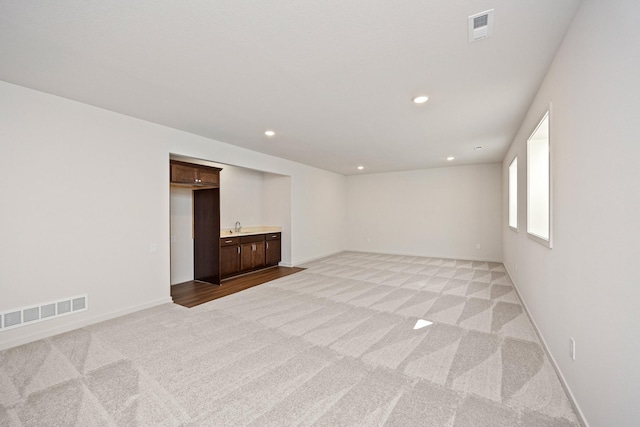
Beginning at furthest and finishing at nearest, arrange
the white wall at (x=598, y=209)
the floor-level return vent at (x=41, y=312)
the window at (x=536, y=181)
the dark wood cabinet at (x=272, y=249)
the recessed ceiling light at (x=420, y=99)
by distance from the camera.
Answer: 1. the dark wood cabinet at (x=272, y=249)
2. the window at (x=536, y=181)
3. the recessed ceiling light at (x=420, y=99)
4. the floor-level return vent at (x=41, y=312)
5. the white wall at (x=598, y=209)

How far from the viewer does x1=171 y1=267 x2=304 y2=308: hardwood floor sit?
4152 millimetres

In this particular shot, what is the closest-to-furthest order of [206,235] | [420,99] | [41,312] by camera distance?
[41,312], [420,99], [206,235]

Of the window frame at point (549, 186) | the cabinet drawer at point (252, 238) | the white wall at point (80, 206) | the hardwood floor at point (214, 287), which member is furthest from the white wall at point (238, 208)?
the window frame at point (549, 186)

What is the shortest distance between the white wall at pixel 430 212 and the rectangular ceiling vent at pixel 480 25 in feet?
19.8

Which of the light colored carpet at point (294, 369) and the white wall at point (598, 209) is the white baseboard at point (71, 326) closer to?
the light colored carpet at point (294, 369)

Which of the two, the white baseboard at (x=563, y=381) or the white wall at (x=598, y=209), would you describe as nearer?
the white wall at (x=598, y=209)

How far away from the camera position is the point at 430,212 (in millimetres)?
7789

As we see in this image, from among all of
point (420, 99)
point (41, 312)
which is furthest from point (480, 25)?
point (41, 312)

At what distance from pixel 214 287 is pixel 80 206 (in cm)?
240

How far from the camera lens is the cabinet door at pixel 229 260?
5.24 m

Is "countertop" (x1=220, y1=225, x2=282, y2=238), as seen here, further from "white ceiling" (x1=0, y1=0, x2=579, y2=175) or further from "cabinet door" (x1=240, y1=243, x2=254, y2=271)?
"white ceiling" (x1=0, y1=0, x2=579, y2=175)

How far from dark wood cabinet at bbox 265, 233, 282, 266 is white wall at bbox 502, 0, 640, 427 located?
5226 millimetres

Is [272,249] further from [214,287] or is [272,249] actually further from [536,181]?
[536,181]

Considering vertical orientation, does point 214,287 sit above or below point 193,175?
below
